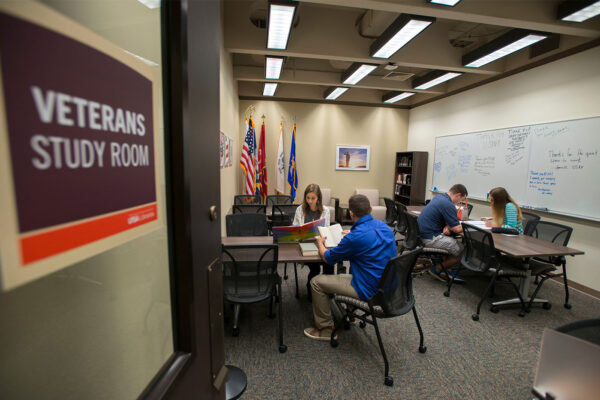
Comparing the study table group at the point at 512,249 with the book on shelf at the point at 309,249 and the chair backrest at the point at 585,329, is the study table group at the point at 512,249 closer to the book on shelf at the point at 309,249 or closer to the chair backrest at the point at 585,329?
the book on shelf at the point at 309,249

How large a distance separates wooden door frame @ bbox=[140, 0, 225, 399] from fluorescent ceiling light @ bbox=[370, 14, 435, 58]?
2.98 meters

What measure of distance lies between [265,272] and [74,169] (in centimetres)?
195

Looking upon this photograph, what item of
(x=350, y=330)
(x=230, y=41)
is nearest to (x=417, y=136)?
(x=230, y=41)

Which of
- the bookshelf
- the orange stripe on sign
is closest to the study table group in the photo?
the orange stripe on sign

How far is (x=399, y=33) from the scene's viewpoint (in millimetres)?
3199

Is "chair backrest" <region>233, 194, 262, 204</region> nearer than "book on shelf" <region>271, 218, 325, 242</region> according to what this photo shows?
No

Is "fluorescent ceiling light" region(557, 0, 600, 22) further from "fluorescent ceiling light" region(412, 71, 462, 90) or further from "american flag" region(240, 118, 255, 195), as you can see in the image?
"american flag" region(240, 118, 255, 195)

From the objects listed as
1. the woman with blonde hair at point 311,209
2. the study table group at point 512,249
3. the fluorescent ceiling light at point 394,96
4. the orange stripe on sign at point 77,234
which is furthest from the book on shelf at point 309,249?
the fluorescent ceiling light at point 394,96

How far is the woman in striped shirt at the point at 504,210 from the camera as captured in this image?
333cm

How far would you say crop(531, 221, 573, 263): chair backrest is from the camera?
3.02 metres

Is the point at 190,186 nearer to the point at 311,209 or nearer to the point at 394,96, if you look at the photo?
the point at 311,209

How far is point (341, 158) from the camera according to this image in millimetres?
6969

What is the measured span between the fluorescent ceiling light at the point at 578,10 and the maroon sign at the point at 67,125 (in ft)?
13.6

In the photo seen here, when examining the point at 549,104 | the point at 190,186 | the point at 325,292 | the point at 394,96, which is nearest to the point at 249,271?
the point at 325,292
